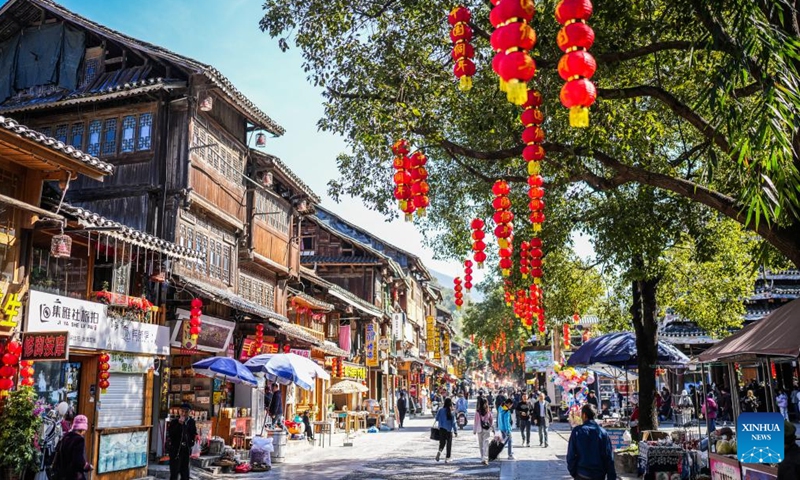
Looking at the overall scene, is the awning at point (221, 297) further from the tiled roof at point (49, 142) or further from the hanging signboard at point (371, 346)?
the hanging signboard at point (371, 346)

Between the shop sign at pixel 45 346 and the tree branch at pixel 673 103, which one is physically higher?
the tree branch at pixel 673 103

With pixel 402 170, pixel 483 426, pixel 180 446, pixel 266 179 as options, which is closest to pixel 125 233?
pixel 180 446

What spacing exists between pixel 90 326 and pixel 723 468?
484 inches

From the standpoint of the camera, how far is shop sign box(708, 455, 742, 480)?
923cm

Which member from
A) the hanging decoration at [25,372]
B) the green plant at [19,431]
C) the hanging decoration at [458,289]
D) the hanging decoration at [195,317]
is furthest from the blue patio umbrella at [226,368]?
the hanging decoration at [458,289]

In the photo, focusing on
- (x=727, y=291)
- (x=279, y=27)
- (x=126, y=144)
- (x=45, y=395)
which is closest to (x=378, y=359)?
(x=727, y=291)

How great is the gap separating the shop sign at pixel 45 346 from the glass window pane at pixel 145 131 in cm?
767

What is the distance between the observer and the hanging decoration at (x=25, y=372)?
12.1m

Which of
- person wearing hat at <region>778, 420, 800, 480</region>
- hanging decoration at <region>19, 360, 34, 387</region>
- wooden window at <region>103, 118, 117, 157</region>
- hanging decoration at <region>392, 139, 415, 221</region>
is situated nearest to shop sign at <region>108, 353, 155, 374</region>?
hanging decoration at <region>19, 360, 34, 387</region>

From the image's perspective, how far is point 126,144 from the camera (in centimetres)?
1859

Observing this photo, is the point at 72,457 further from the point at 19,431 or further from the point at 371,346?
the point at 371,346

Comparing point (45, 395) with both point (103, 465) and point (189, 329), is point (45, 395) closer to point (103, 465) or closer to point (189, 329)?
point (103, 465)

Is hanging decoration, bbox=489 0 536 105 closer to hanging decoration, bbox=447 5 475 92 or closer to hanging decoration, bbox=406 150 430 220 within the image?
hanging decoration, bbox=447 5 475 92

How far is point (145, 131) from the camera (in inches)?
728
